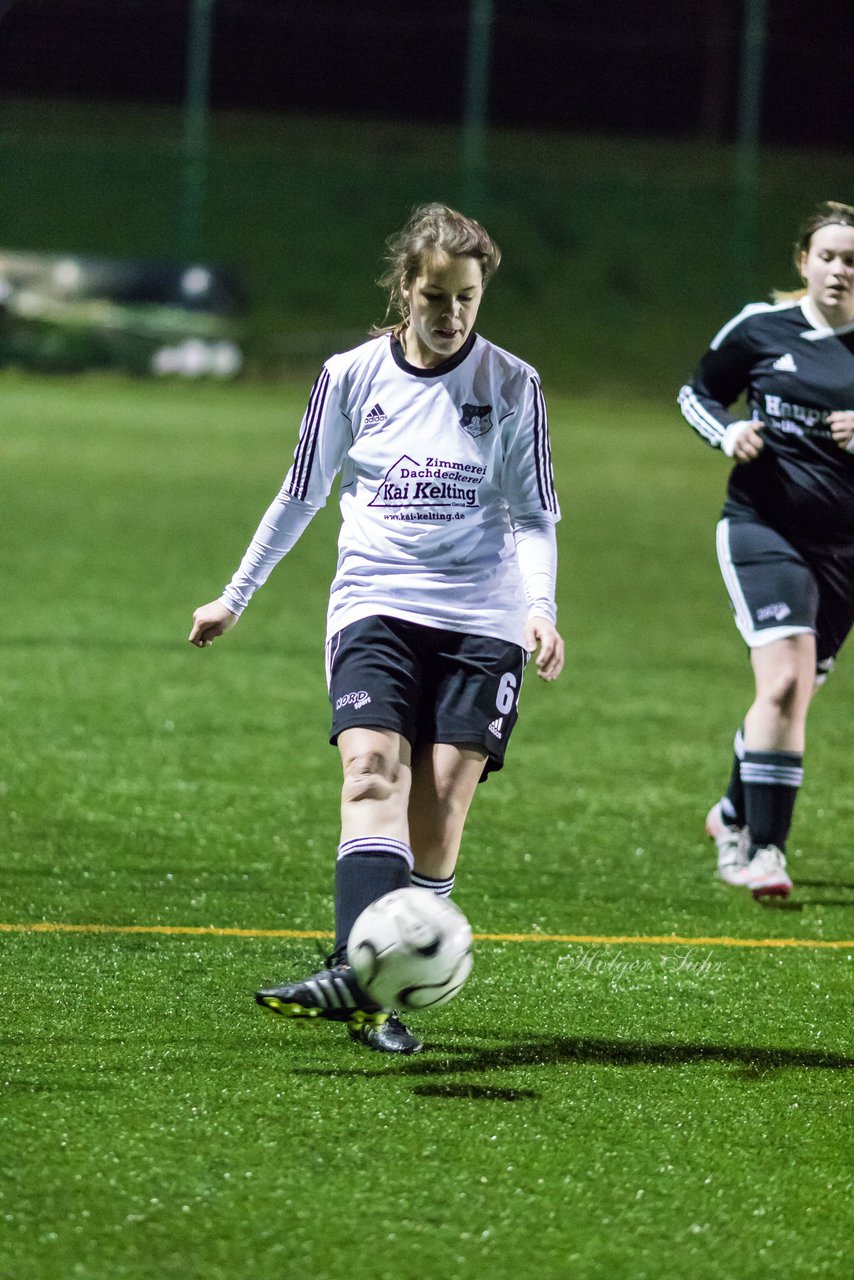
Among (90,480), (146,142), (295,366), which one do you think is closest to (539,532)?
(90,480)

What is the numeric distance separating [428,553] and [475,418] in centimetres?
31

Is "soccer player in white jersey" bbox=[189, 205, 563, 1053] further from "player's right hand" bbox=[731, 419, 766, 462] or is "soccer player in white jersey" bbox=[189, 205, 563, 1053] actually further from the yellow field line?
"player's right hand" bbox=[731, 419, 766, 462]

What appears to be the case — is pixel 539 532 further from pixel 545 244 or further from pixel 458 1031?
pixel 545 244

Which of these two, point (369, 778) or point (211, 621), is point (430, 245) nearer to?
point (211, 621)

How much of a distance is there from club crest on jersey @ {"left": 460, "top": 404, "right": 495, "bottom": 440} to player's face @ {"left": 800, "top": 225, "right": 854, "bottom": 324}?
1758mm

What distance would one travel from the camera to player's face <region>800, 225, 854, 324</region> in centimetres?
526

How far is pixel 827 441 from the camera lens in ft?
17.9

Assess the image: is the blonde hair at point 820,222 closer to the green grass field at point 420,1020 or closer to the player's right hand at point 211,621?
the green grass field at point 420,1020

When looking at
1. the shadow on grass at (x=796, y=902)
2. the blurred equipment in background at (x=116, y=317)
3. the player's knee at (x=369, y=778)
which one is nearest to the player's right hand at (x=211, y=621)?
the player's knee at (x=369, y=778)

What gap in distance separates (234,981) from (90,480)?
36.8ft

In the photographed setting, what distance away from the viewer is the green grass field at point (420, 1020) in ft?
9.82

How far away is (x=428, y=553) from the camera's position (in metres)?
3.95

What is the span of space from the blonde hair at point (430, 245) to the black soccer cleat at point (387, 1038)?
1530 millimetres

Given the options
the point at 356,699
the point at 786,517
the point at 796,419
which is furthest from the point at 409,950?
the point at 796,419
